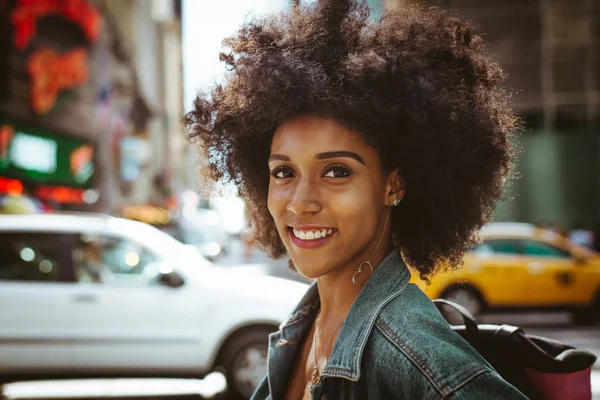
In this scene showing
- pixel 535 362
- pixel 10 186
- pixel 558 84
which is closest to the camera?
pixel 535 362

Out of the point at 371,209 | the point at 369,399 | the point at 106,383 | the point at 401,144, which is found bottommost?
the point at 106,383

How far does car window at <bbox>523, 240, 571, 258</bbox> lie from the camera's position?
10695 millimetres

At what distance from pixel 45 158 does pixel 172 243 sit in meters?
13.4

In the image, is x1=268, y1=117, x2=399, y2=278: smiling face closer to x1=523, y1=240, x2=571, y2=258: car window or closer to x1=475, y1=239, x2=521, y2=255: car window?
x1=475, y1=239, x2=521, y2=255: car window

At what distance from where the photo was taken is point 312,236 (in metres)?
1.70

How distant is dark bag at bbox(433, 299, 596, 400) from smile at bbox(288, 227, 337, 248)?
46 cm

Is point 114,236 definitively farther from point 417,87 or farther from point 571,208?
point 571,208

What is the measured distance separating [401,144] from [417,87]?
0.18 m

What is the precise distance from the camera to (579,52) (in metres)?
21.5

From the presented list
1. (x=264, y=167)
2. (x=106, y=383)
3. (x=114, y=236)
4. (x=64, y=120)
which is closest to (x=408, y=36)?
(x=264, y=167)

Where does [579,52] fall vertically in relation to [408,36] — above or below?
above

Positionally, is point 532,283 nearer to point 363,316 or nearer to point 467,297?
point 467,297

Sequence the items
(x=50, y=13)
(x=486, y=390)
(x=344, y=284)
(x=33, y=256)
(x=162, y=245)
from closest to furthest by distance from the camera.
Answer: (x=486, y=390) < (x=344, y=284) < (x=33, y=256) < (x=162, y=245) < (x=50, y=13)

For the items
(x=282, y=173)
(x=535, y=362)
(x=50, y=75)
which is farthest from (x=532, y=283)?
(x=50, y=75)
